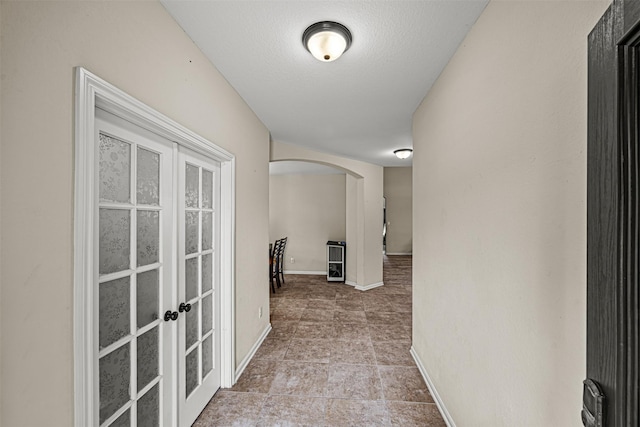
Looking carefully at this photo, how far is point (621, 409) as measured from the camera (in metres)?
0.58

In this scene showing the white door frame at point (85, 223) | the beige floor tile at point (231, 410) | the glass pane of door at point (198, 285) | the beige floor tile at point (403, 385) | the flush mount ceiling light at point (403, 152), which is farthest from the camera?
the flush mount ceiling light at point (403, 152)

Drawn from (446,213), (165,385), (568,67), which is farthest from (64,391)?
(446,213)

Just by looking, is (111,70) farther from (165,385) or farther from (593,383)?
(593,383)

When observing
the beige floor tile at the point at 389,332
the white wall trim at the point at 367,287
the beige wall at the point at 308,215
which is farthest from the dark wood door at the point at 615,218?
the beige wall at the point at 308,215

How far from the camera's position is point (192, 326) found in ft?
6.42

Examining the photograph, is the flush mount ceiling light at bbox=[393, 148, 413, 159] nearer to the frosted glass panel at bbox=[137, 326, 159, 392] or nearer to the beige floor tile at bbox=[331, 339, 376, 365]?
the beige floor tile at bbox=[331, 339, 376, 365]

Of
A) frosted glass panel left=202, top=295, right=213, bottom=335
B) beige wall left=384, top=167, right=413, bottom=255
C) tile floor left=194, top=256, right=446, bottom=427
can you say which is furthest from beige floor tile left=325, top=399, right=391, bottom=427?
beige wall left=384, top=167, right=413, bottom=255

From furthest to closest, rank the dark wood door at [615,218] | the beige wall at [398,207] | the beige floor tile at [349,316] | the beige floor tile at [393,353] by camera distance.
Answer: the beige wall at [398,207], the beige floor tile at [349,316], the beige floor tile at [393,353], the dark wood door at [615,218]

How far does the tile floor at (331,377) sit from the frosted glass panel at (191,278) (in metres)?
0.90

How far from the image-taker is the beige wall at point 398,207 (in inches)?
344

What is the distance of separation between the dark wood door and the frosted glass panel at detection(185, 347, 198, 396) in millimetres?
2040


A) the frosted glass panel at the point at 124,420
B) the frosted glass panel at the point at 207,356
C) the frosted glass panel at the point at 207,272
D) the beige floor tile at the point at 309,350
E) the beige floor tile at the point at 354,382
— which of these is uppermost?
the frosted glass panel at the point at 207,272

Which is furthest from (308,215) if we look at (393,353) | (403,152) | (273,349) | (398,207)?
(393,353)

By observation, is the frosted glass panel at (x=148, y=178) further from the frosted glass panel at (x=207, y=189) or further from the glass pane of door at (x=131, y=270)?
the frosted glass panel at (x=207, y=189)
